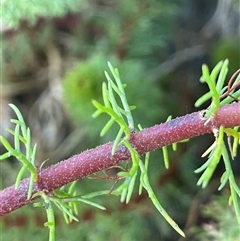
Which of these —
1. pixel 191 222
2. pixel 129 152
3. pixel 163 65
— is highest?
pixel 129 152

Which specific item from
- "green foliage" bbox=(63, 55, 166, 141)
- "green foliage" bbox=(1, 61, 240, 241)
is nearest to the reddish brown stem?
"green foliage" bbox=(1, 61, 240, 241)

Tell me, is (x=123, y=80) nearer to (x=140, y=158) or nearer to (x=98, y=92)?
(x=98, y=92)

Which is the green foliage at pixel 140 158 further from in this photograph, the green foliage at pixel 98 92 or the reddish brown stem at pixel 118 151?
the green foliage at pixel 98 92

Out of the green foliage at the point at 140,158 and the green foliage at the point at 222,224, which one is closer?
the green foliage at the point at 140,158

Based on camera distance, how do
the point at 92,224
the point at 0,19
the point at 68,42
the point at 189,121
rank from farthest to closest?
the point at 68,42 → the point at 92,224 → the point at 0,19 → the point at 189,121

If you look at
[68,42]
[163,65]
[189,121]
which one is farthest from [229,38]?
[189,121]

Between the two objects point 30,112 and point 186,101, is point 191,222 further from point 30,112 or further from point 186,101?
point 30,112

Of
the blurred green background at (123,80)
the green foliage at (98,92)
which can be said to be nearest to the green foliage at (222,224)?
the blurred green background at (123,80)
